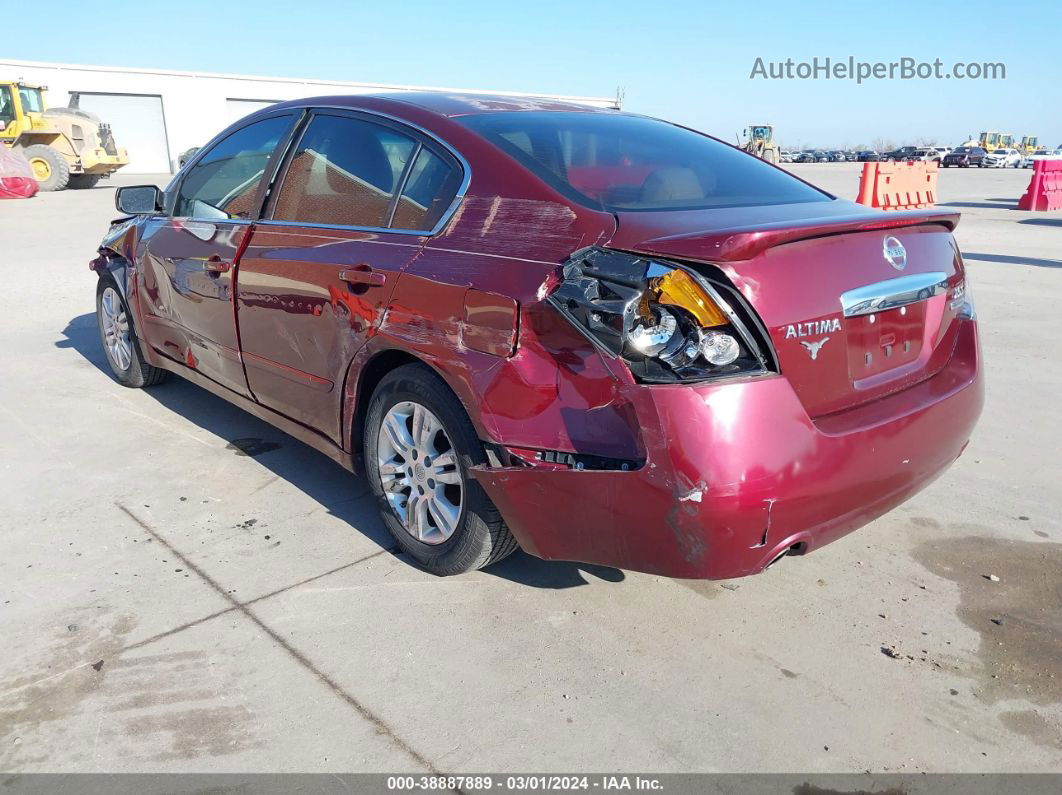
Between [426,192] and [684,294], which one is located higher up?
[426,192]

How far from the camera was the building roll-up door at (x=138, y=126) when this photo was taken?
42.2m

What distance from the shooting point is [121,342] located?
5484 millimetres

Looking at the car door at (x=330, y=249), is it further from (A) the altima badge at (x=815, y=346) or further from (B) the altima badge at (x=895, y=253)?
(B) the altima badge at (x=895, y=253)

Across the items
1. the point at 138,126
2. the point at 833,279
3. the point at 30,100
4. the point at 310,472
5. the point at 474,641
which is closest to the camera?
the point at 833,279

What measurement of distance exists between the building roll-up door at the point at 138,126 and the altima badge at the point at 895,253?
152 feet

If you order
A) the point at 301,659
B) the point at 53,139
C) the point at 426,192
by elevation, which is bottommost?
the point at 301,659

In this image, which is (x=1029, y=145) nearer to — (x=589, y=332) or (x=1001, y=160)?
(x=1001, y=160)

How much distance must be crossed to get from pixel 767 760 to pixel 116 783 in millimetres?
1680

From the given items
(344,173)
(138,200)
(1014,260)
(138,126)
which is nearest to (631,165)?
(344,173)

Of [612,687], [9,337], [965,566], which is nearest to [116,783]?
[612,687]

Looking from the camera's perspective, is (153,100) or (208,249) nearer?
(208,249)

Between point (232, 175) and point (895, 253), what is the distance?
→ 307 centimetres

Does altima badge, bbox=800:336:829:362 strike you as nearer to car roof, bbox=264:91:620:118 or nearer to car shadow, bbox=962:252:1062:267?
car roof, bbox=264:91:620:118

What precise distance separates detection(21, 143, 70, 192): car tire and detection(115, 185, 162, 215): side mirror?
936 inches
